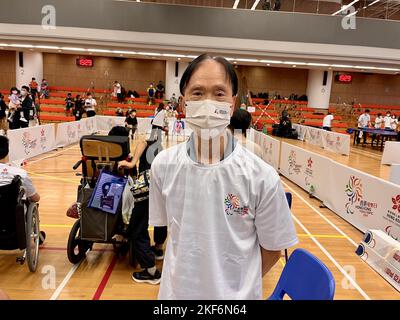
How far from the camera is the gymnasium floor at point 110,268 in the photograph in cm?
309

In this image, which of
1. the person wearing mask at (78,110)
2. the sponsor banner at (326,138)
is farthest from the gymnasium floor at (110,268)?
the person wearing mask at (78,110)

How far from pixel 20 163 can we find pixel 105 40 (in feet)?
21.9

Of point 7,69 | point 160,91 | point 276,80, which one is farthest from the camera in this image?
point 276,80

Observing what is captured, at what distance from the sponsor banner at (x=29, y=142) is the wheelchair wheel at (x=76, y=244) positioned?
15.6 feet

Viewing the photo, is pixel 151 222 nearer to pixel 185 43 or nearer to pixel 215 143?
pixel 215 143

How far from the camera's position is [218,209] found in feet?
3.37

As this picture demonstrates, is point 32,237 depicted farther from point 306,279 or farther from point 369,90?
point 369,90

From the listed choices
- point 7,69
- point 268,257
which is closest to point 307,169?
point 268,257

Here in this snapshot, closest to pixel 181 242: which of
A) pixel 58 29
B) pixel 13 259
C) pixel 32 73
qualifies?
pixel 13 259

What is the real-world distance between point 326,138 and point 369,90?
1466cm

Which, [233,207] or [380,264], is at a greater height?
[233,207]

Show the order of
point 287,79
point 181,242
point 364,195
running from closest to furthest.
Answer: point 181,242
point 364,195
point 287,79

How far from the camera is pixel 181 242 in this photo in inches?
41.8

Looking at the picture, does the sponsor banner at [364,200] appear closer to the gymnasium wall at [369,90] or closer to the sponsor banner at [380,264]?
the sponsor banner at [380,264]
